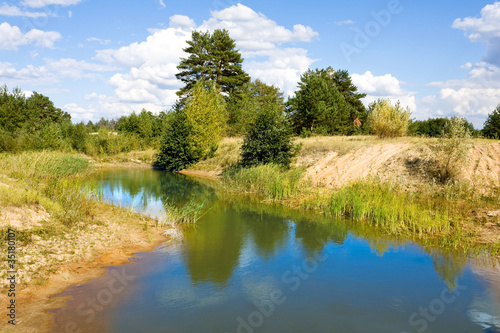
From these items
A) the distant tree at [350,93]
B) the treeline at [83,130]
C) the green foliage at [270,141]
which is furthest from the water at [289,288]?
the distant tree at [350,93]

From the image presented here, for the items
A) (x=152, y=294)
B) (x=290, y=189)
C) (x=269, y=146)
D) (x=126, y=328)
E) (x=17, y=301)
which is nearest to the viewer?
(x=126, y=328)

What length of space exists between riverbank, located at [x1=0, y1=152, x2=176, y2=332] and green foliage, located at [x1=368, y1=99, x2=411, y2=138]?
765 inches

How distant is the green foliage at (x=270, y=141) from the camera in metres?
24.2

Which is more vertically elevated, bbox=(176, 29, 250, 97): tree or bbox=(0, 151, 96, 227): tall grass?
bbox=(176, 29, 250, 97): tree

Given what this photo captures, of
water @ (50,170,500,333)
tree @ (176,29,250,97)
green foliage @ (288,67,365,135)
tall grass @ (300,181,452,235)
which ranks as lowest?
water @ (50,170,500,333)

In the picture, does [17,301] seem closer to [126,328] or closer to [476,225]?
[126,328]

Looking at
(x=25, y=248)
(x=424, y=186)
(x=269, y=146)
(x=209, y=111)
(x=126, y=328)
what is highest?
(x=209, y=111)

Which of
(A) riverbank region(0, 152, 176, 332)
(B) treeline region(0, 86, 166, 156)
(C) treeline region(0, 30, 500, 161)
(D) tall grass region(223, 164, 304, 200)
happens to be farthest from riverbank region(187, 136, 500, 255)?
(B) treeline region(0, 86, 166, 156)

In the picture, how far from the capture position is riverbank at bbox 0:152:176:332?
7.62 m

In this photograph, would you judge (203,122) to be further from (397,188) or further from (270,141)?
(397,188)

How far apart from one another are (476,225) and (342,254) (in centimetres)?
551

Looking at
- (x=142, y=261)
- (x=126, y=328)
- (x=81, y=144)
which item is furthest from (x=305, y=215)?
(x=81, y=144)

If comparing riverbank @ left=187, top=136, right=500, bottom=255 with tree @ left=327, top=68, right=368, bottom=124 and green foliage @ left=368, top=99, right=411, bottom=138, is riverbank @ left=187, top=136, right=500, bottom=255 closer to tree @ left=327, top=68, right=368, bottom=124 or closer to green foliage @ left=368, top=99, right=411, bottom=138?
green foliage @ left=368, top=99, right=411, bottom=138

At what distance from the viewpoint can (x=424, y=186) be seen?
651 inches
